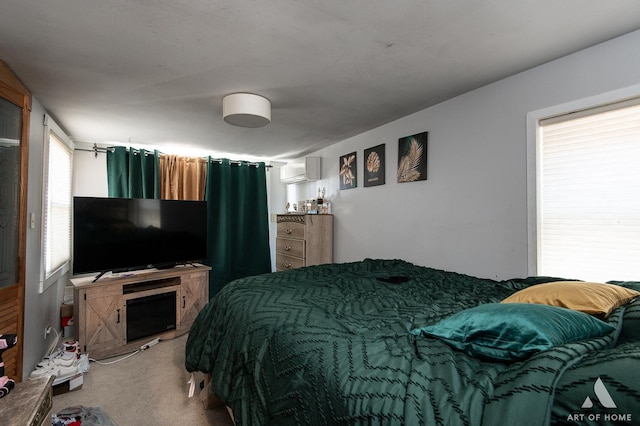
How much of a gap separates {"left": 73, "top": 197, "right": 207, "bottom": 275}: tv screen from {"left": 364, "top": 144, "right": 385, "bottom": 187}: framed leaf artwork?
2066 millimetres

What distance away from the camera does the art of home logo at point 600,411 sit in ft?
1.76

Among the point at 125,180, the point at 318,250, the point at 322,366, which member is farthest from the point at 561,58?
the point at 125,180

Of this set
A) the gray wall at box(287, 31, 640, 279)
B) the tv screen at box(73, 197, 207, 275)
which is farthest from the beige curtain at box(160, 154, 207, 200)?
the gray wall at box(287, 31, 640, 279)

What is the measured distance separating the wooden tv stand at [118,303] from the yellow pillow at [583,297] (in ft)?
10.2

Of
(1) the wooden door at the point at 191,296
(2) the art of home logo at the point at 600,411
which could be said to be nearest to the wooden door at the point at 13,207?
(1) the wooden door at the point at 191,296

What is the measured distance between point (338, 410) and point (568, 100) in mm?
2160

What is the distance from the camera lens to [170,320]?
3029 mm

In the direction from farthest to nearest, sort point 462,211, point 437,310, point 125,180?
point 125,180
point 462,211
point 437,310

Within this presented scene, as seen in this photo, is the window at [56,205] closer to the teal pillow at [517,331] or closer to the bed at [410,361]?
the bed at [410,361]

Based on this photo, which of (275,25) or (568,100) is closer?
(275,25)

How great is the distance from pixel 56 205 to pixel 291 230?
2496 millimetres

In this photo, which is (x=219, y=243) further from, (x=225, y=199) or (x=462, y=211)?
(x=462, y=211)

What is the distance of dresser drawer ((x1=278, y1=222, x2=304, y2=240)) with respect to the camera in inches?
142

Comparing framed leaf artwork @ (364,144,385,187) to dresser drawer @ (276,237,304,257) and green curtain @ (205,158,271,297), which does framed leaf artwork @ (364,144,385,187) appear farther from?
green curtain @ (205,158,271,297)
